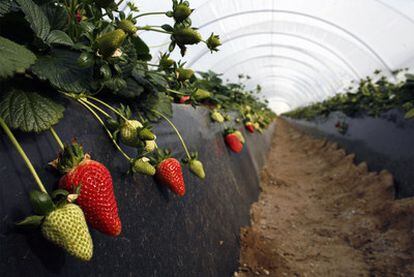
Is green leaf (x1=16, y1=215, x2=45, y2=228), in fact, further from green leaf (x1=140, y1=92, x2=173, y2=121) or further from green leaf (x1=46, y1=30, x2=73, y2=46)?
green leaf (x1=140, y1=92, x2=173, y2=121)

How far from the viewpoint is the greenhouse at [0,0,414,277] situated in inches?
29.4

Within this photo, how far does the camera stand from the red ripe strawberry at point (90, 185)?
785 millimetres

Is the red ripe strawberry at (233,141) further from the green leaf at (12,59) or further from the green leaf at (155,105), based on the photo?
the green leaf at (12,59)

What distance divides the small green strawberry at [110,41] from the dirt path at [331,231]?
1516 millimetres

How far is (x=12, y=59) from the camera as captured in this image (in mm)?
709

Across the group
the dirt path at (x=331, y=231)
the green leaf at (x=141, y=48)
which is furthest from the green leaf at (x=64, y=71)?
the dirt path at (x=331, y=231)

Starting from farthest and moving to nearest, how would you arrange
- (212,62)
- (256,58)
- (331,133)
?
(256,58)
(212,62)
(331,133)

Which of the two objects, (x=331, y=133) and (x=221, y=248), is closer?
(x=221, y=248)

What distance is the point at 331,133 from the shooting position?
8852 millimetres

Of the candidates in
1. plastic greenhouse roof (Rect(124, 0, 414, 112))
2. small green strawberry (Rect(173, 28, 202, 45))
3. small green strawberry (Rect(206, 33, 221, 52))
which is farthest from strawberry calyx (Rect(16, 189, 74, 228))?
plastic greenhouse roof (Rect(124, 0, 414, 112))

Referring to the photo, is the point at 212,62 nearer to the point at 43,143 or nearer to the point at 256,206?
the point at 256,206

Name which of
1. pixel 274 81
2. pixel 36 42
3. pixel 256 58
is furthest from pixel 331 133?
pixel 274 81

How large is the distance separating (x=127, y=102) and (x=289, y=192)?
11.2ft

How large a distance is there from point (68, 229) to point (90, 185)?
143mm
